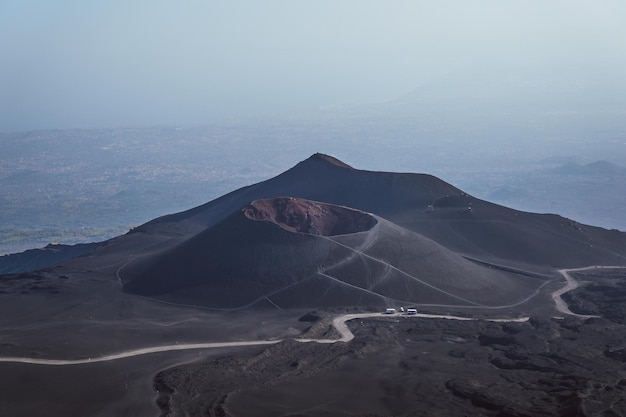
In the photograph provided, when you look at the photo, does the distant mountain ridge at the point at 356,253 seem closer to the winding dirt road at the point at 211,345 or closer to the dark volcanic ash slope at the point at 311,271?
the dark volcanic ash slope at the point at 311,271

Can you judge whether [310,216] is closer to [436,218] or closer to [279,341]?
[436,218]

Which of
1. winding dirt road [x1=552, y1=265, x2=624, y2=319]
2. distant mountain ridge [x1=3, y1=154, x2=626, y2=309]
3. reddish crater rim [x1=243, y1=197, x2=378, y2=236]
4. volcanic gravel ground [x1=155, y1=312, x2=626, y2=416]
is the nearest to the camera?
volcanic gravel ground [x1=155, y1=312, x2=626, y2=416]

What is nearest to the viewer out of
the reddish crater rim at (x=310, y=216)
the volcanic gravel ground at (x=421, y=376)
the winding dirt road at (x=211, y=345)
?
the volcanic gravel ground at (x=421, y=376)

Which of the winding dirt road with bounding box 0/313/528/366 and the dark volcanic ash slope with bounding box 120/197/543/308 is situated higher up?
the dark volcanic ash slope with bounding box 120/197/543/308

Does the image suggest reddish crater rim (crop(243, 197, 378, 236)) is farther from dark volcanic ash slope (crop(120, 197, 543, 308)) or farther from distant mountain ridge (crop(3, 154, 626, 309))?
dark volcanic ash slope (crop(120, 197, 543, 308))

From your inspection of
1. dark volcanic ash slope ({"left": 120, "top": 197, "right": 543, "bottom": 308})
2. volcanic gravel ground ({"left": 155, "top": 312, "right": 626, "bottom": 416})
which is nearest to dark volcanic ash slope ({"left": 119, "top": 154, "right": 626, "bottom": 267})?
dark volcanic ash slope ({"left": 120, "top": 197, "right": 543, "bottom": 308})

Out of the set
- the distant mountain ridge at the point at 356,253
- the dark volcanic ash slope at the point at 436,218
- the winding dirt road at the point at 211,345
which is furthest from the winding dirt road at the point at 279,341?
the dark volcanic ash slope at the point at 436,218
